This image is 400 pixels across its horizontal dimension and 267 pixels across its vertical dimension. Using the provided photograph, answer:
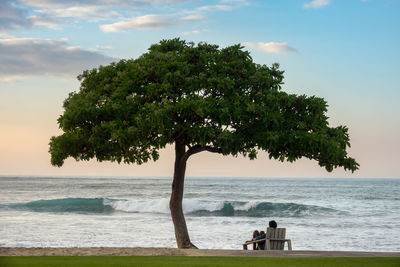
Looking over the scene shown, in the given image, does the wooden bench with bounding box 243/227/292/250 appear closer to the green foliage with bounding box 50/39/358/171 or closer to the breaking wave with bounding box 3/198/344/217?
the green foliage with bounding box 50/39/358/171

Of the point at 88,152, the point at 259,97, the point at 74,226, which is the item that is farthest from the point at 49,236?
the point at 259,97

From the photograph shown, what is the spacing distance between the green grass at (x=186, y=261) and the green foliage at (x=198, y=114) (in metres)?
3.35

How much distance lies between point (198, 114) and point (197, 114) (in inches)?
15.4

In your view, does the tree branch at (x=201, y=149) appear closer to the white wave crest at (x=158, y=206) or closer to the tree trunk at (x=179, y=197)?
the tree trunk at (x=179, y=197)

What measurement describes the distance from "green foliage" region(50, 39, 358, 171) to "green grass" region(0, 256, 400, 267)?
3.35 m

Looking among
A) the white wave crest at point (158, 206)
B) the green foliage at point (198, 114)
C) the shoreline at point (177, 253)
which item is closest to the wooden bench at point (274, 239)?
the shoreline at point (177, 253)

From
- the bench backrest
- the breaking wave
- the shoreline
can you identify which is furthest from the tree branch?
the breaking wave

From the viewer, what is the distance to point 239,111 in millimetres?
15602

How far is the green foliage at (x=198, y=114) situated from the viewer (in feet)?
50.8

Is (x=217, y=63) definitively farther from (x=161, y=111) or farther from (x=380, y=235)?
(x=380, y=235)

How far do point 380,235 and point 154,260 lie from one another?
20986 millimetres

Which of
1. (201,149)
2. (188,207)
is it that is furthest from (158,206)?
(201,149)

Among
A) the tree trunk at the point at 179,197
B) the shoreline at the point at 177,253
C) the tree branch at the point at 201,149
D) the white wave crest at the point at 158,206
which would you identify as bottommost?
the white wave crest at the point at 158,206

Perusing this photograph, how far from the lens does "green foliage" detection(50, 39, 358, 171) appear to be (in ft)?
50.8
